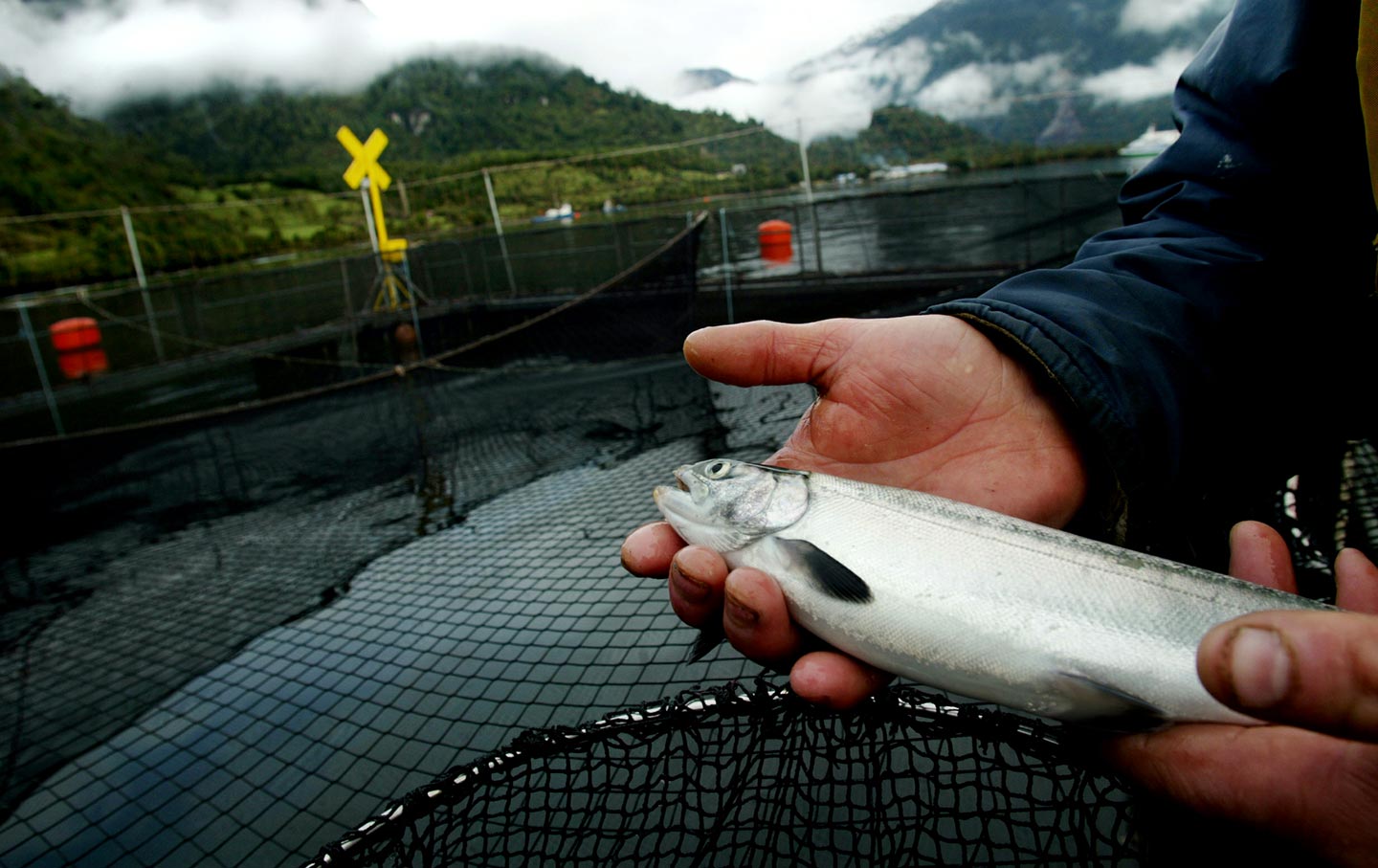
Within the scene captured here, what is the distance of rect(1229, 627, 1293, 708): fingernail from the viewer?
3.81 feet

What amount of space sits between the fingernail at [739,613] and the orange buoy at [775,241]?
44.0 ft

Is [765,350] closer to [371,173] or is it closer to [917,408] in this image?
[917,408]

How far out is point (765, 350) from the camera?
237cm

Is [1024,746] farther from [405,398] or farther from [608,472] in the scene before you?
[405,398]

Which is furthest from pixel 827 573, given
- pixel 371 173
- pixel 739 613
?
pixel 371 173

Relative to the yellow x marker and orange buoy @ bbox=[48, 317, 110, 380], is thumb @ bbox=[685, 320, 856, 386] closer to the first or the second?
the yellow x marker

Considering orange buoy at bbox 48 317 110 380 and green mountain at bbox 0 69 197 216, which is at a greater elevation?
green mountain at bbox 0 69 197 216

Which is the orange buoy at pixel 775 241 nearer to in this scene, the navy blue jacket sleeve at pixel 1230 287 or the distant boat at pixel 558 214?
the distant boat at pixel 558 214

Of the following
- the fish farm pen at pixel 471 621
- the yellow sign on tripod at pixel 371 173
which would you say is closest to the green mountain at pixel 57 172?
the yellow sign on tripod at pixel 371 173

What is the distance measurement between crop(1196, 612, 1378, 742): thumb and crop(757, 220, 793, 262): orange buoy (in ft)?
46.1

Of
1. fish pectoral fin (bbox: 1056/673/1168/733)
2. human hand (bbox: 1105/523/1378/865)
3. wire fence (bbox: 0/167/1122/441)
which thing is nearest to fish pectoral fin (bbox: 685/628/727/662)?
fish pectoral fin (bbox: 1056/673/1168/733)

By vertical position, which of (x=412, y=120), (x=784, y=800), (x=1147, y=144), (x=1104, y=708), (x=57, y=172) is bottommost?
(x=784, y=800)

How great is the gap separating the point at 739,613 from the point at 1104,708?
0.92 meters

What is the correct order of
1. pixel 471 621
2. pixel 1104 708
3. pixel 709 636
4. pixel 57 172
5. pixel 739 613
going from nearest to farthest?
pixel 1104 708 < pixel 739 613 < pixel 709 636 < pixel 471 621 < pixel 57 172
